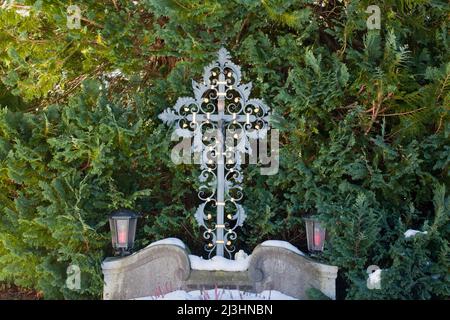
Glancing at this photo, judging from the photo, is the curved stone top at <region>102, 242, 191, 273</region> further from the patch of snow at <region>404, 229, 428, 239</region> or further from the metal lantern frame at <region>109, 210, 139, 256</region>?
the patch of snow at <region>404, 229, 428, 239</region>

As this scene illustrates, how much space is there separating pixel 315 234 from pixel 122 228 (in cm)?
176

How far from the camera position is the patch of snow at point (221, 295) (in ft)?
15.3

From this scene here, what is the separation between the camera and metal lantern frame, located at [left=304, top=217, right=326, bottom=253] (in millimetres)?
4984

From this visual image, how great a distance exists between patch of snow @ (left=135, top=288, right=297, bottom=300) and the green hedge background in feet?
1.98

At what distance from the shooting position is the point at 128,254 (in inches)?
208

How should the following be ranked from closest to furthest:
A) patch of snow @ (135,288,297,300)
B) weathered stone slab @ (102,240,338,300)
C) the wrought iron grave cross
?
patch of snow @ (135,288,297,300) → weathered stone slab @ (102,240,338,300) → the wrought iron grave cross

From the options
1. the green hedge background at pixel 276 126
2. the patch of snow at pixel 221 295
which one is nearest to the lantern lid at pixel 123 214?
the green hedge background at pixel 276 126

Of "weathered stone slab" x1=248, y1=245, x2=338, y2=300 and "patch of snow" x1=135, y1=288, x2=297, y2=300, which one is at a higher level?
"weathered stone slab" x1=248, y1=245, x2=338, y2=300

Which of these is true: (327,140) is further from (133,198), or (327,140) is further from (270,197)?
(133,198)

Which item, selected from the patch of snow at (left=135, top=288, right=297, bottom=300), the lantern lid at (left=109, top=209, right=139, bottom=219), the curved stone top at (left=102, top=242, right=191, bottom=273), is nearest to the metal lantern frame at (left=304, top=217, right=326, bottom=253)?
the patch of snow at (left=135, top=288, right=297, bottom=300)

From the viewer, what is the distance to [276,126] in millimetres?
5297

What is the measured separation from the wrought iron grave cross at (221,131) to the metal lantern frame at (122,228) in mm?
629

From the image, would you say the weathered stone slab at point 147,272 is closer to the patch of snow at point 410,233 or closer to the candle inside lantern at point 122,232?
the candle inside lantern at point 122,232

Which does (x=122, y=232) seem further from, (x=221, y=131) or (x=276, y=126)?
(x=276, y=126)
